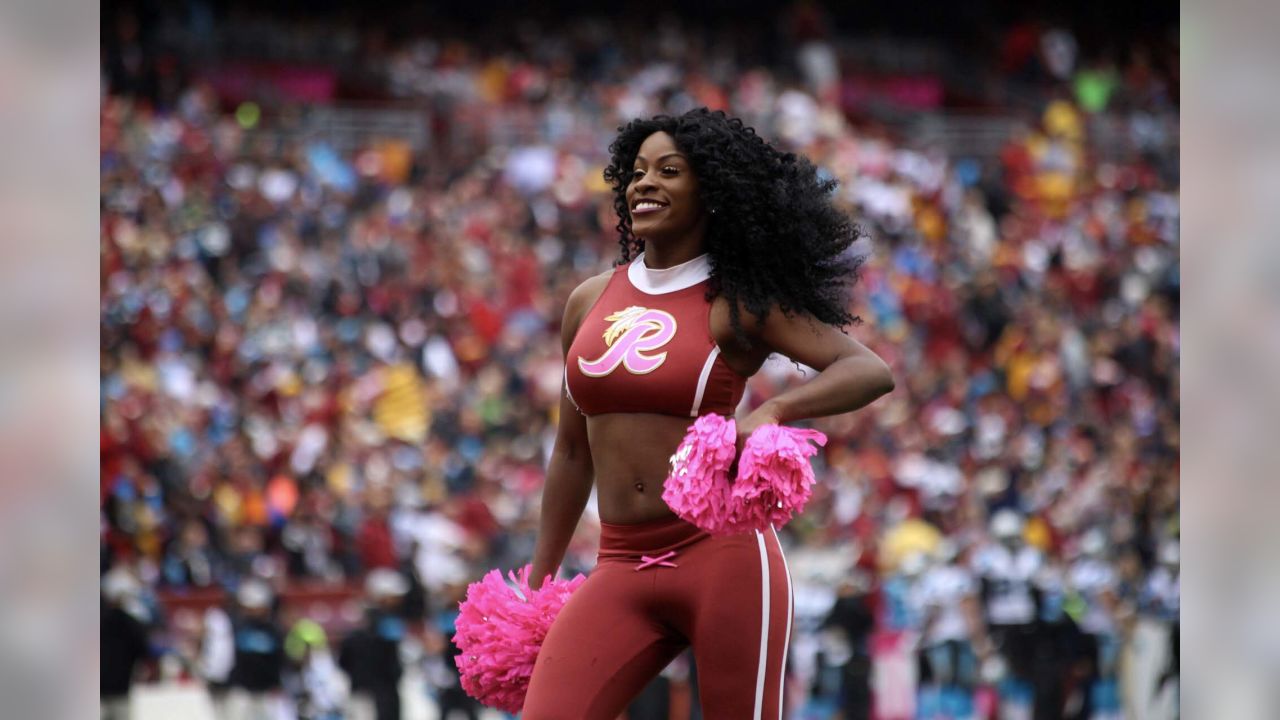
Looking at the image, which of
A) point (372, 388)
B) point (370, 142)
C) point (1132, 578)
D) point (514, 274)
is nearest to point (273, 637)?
point (372, 388)

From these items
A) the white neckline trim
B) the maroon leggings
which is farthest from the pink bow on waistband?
the white neckline trim

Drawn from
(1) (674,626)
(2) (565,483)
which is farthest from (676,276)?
(1) (674,626)

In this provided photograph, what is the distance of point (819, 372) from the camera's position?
141 inches

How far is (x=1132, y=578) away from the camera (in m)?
9.89

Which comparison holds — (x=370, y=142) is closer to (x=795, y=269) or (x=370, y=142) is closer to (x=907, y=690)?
(x=907, y=690)

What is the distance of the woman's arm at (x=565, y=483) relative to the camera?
398 centimetres

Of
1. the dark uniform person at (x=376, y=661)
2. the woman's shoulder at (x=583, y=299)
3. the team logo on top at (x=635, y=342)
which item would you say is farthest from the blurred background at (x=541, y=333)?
the team logo on top at (x=635, y=342)

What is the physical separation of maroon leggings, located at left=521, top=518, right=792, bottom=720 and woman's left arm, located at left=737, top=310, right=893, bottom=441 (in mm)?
327

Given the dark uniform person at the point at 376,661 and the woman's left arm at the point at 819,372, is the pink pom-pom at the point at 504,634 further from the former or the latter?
the dark uniform person at the point at 376,661

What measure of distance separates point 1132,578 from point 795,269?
22.4 ft

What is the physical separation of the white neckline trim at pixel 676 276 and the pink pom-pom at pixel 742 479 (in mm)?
456

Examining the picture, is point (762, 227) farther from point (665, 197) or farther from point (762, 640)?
point (762, 640)

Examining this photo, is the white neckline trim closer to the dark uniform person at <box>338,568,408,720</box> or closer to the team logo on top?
the team logo on top

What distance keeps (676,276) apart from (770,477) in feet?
2.19
